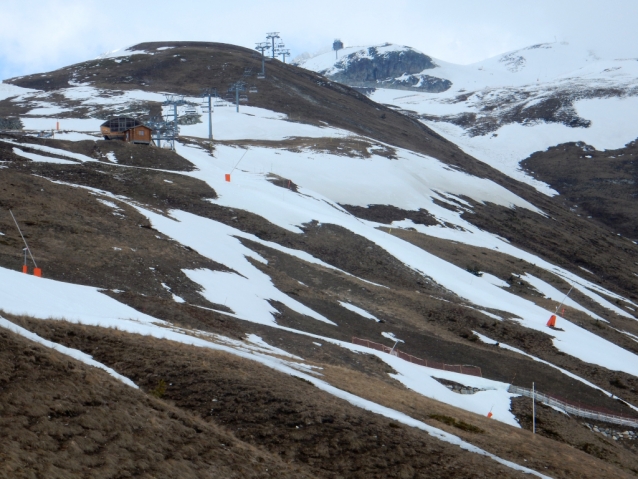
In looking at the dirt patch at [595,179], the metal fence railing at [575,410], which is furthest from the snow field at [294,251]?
the dirt patch at [595,179]

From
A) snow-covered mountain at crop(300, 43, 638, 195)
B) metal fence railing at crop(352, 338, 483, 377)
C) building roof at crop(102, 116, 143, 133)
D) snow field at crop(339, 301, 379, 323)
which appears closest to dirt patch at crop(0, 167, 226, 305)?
snow field at crop(339, 301, 379, 323)

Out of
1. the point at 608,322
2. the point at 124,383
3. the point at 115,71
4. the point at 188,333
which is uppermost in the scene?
the point at 115,71

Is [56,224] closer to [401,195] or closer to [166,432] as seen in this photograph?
[166,432]

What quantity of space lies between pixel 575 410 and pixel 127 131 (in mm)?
46348

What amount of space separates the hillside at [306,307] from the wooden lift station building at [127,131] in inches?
91.4

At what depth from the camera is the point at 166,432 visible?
1044 cm

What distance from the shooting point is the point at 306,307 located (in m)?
31.0

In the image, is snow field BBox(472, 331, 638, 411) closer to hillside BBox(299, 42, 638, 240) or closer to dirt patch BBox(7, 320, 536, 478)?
dirt patch BBox(7, 320, 536, 478)

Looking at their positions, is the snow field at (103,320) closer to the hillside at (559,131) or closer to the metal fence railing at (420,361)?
the metal fence railing at (420,361)

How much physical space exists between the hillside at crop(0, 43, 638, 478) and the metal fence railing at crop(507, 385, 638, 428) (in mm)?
466

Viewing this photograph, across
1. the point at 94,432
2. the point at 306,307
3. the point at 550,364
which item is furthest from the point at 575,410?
the point at 94,432

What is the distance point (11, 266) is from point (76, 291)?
3.64 meters

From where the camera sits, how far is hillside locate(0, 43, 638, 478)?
40.5 ft

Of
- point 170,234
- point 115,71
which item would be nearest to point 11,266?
point 170,234
